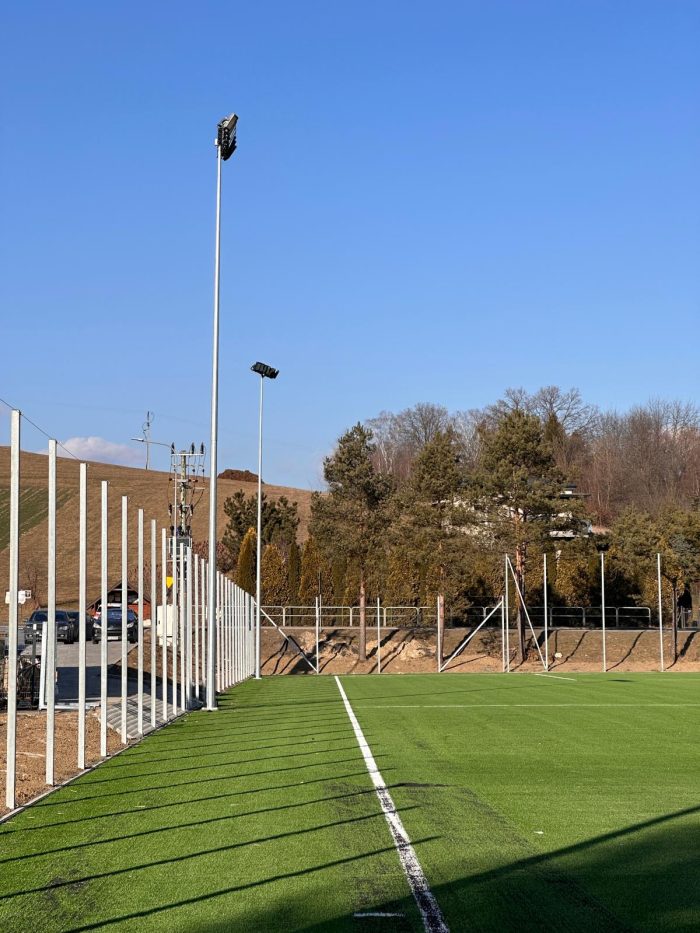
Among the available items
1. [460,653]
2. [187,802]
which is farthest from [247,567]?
[187,802]

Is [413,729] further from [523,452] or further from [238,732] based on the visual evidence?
[523,452]

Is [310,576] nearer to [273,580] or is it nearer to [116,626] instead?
Result: [273,580]

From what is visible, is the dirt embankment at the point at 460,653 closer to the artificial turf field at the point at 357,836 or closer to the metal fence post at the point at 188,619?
the metal fence post at the point at 188,619

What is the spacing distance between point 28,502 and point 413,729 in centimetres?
765

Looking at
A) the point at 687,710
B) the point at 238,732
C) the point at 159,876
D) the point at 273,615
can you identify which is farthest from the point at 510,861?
the point at 273,615

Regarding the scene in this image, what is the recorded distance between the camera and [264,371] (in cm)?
4669

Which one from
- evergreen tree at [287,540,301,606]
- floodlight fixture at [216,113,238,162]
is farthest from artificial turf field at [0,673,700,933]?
evergreen tree at [287,540,301,606]

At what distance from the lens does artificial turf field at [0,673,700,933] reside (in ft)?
20.0

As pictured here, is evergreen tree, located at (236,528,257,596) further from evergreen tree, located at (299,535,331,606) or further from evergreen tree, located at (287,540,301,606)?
evergreen tree, located at (299,535,331,606)

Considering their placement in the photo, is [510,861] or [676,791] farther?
[676,791]

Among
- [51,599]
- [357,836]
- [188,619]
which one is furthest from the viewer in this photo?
[188,619]

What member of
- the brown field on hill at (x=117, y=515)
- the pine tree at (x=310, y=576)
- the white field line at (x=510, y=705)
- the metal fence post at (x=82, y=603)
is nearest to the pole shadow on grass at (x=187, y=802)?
the metal fence post at (x=82, y=603)

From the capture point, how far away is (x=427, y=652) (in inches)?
2255

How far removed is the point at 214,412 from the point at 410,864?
1789cm
